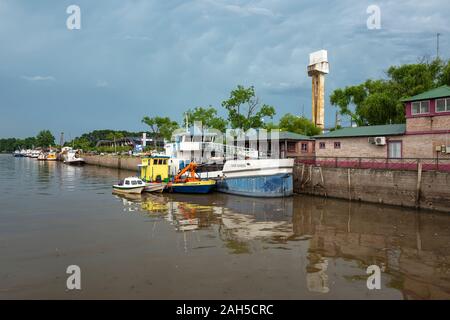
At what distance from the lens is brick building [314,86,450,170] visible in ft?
79.2

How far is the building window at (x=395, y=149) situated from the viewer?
88.1 ft

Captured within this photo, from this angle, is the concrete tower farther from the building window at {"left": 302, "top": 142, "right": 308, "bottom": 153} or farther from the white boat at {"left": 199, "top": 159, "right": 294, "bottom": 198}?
the white boat at {"left": 199, "top": 159, "right": 294, "bottom": 198}

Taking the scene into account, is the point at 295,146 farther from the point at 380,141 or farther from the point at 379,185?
the point at 379,185

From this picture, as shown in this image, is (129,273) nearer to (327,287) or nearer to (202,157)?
(327,287)

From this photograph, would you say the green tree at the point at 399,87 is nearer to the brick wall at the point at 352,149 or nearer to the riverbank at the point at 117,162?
the brick wall at the point at 352,149

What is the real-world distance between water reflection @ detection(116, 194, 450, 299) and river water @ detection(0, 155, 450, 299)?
0.06m

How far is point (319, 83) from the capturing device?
72.1m

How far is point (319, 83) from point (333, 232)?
196ft

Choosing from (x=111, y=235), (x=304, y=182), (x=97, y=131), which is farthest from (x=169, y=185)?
(x=97, y=131)

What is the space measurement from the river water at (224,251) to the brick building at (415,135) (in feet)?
17.2

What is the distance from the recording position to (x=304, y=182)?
31.6m

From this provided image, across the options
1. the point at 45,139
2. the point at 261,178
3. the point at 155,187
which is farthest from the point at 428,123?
the point at 45,139

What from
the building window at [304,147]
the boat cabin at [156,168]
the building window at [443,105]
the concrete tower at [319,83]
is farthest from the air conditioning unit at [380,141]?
the concrete tower at [319,83]

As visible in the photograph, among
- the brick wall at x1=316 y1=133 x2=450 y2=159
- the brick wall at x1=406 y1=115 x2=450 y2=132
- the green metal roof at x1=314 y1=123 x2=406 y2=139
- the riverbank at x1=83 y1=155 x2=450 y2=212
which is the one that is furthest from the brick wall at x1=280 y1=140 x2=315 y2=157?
the brick wall at x1=406 y1=115 x2=450 y2=132
